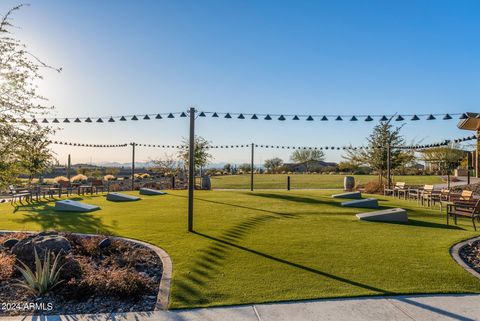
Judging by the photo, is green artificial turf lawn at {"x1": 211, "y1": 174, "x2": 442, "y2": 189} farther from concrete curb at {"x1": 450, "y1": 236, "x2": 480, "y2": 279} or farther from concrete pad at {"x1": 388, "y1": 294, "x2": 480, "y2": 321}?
concrete pad at {"x1": 388, "y1": 294, "x2": 480, "y2": 321}

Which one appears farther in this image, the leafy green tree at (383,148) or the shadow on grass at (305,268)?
the leafy green tree at (383,148)

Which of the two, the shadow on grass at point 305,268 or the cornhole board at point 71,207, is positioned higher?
the cornhole board at point 71,207

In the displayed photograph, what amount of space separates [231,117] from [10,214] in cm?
802

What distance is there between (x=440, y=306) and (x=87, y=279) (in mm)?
4303

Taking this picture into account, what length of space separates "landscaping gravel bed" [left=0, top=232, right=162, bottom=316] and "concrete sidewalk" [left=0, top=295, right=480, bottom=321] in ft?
0.77

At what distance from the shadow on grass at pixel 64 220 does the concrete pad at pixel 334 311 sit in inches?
189

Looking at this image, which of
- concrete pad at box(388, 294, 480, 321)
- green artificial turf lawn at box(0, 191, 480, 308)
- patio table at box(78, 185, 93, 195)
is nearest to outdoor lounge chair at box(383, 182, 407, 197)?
green artificial turf lawn at box(0, 191, 480, 308)

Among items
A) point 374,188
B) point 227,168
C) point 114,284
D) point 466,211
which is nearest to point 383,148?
point 374,188

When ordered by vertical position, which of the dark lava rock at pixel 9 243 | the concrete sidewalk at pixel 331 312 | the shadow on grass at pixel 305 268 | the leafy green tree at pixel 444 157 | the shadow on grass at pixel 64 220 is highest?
the leafy green tree at pixel 444 157

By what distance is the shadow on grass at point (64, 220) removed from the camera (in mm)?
8000

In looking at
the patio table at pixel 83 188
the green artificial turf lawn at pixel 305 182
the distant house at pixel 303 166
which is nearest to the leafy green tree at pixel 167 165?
the green artificial turf lawn at pixel 305 182

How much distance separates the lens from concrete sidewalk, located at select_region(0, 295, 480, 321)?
136 inches

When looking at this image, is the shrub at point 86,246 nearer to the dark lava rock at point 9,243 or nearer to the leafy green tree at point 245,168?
the dark lava rock at point 9,243

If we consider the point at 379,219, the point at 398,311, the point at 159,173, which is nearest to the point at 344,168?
the point at 159,173
